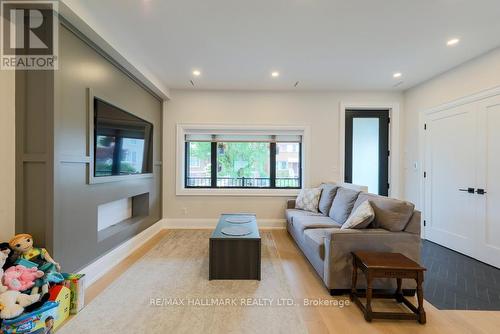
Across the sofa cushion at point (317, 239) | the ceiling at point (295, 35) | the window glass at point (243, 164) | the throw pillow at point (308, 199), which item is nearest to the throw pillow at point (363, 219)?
the sofa cushion at point (317, 239)

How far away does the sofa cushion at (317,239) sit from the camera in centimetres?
241

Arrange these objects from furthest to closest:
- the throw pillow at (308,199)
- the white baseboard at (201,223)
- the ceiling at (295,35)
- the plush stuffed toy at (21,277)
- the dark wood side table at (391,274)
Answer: the white baseboard at (201,223) < the throw pillow at (308,199) < the ceiling at (295,35) < the dark wood side table at (391,274) < the plush stuffed toy at (21,277)

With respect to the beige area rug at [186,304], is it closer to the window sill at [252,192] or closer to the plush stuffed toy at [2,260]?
the plush stuffed toy at [2,260]

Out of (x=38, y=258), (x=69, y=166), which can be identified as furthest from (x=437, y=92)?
(x=38, y=258)

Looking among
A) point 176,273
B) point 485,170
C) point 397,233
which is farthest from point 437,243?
point 176,273

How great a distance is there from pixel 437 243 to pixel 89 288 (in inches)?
199

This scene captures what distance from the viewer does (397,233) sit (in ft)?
7.48

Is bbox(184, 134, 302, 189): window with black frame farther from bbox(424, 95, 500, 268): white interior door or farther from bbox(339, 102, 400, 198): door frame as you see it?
bbox(424, 95, 500, 268): white interior door

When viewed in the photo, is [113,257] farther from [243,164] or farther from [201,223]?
[243,164]

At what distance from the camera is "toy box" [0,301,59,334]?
1.54 meters

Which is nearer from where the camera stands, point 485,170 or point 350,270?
point 350,270

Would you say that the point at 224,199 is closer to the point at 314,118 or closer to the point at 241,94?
the point at 241,94

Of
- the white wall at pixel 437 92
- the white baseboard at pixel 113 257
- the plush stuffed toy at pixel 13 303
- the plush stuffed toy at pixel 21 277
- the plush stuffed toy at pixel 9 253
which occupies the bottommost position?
the white baseboard at pixel 113 257

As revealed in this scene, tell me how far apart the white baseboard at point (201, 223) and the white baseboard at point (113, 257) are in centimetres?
47
